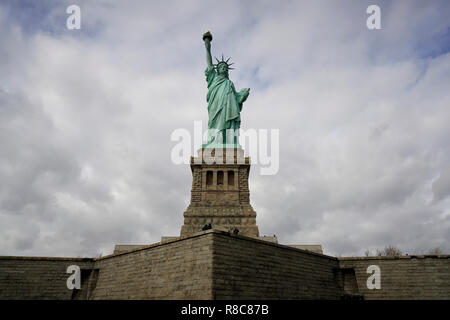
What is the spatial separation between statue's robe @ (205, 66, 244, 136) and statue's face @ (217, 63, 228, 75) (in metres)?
0.52

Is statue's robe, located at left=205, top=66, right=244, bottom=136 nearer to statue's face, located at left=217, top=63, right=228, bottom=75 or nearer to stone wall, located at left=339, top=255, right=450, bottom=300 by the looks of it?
statue's face, located at left=217, top=63, right=228, bottom=75

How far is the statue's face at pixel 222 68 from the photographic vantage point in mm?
30578

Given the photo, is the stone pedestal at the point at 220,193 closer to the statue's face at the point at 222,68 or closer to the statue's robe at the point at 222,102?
the statue's robe at the point at 222,102

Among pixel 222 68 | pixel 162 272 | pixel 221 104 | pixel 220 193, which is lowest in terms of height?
pixel 162 272

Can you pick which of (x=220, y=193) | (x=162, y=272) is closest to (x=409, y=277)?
(x=162, y=272)

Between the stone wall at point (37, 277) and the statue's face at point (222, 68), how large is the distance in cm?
2197

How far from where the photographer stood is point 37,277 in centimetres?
1473

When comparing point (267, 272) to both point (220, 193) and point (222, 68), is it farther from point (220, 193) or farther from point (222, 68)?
point (222, 68)

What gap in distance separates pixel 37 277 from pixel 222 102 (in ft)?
65.5

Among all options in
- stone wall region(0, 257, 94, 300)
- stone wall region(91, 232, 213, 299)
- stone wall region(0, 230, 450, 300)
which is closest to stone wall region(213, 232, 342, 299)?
stone wall region(0, 230, 450, 300)

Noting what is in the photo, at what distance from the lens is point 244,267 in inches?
437

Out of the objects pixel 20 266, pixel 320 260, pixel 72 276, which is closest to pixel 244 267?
pixel 320 260
